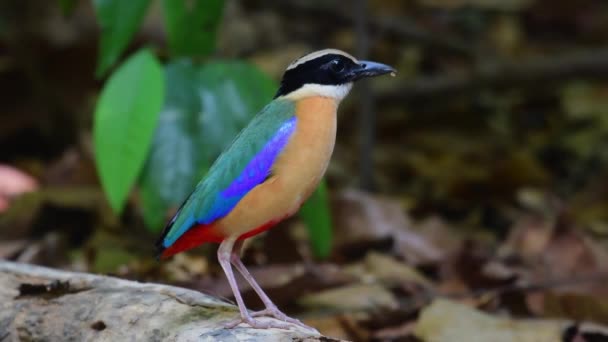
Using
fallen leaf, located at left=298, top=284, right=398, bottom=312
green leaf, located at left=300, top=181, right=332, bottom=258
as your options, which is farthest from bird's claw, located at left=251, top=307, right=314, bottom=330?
green leaf, located at left=300, top=181, right=332, bottom=258

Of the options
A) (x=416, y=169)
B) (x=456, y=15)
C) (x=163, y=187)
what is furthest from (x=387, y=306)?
Result: (x=456, y=15)

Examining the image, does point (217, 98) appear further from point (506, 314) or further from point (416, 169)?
point (416, 169)

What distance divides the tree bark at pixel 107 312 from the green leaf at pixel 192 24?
5.32 feet

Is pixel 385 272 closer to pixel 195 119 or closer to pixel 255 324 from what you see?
pixel 195 119

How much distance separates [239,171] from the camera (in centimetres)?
363

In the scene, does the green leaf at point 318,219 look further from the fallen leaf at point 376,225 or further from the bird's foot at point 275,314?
the bird's foot at point 275,314

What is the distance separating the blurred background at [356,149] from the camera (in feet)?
17.0

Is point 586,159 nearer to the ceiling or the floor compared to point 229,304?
nearer to the ceiling

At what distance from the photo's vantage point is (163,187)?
5379mm

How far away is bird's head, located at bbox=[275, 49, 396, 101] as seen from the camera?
12.2 feet

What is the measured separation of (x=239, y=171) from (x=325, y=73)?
1.43 ft

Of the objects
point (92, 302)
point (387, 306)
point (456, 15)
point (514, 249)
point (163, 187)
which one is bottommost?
point (92, 302)

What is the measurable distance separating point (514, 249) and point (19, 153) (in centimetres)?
445

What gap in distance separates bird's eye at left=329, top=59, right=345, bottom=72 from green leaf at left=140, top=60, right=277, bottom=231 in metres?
1.77
